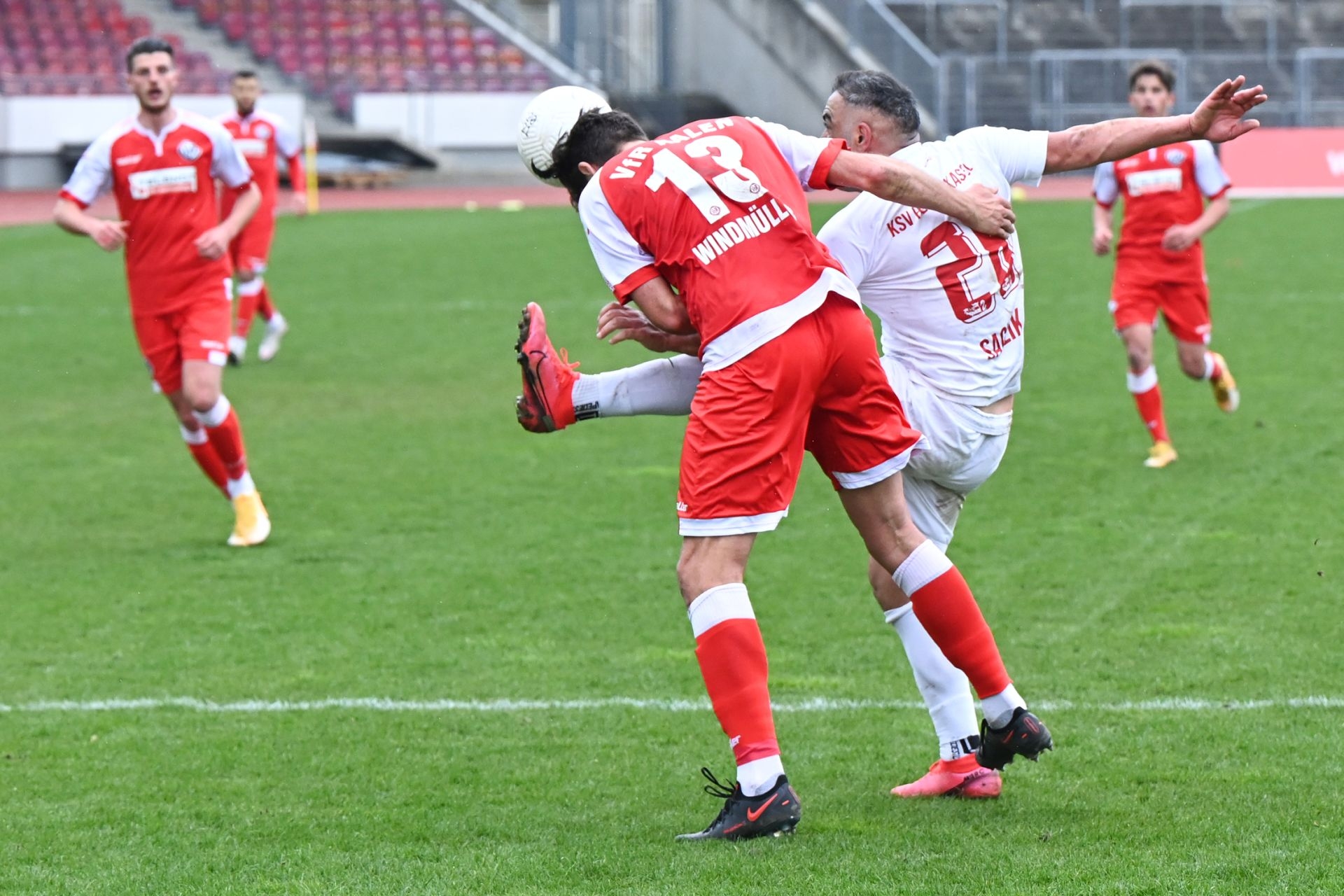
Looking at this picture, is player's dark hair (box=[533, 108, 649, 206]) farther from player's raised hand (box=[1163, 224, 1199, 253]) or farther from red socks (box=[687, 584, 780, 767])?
player's raised hand (box=[1163, 224, 1199, 253])

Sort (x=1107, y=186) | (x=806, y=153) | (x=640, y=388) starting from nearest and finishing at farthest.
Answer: (x=806, y=153), (x=640, y=388), (x=1107, y=186)

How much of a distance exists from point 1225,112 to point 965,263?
0.74 meters

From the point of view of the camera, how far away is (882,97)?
4422 millimetres

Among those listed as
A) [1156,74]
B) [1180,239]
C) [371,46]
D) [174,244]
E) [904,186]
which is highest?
[904,186]

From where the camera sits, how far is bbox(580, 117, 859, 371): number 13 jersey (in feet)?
13.3

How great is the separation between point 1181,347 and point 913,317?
5.56m

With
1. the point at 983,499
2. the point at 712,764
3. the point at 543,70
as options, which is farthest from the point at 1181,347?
the point at 543,70

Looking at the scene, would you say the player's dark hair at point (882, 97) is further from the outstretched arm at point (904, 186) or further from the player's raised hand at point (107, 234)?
the player's raised hand at point (107, 234)

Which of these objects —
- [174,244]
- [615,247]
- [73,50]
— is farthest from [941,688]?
[73,50]

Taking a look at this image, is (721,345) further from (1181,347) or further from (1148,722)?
(1181,347)

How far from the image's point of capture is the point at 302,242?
23641 mm

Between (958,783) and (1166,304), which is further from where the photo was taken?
(1166,304)

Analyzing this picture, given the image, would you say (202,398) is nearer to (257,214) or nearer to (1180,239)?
(1180,239)

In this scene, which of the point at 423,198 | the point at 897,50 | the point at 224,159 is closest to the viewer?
the point at 224,159
